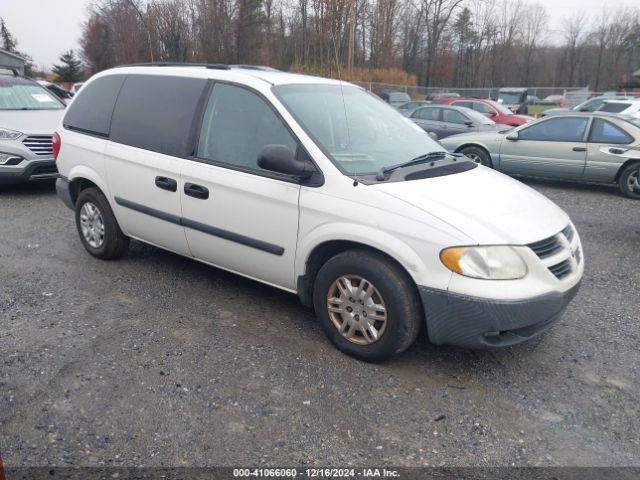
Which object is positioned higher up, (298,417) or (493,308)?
(493,308)

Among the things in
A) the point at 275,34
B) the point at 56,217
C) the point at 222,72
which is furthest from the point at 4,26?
the point at 222,72

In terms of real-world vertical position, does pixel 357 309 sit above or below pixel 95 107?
below

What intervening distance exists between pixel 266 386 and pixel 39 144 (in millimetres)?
6565

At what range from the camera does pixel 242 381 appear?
3.30 meters

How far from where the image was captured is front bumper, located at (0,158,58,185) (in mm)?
7879

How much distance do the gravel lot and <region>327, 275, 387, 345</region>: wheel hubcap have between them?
0.66ft

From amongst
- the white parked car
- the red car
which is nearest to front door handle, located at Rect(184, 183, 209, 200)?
the red car

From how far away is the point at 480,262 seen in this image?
308 cm

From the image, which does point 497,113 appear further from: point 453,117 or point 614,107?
point 453,117

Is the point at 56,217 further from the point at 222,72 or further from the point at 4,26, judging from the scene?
the point at 4,26

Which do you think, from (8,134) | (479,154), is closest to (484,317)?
(8,134)

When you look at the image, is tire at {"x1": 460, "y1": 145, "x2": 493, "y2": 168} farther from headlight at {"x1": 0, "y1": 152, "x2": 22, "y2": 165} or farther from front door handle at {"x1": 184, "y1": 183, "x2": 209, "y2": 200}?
headlight at {"x1": 0, "y1": 152, "x2": 22, "y2": 165}

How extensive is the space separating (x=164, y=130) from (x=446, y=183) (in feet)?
7.52

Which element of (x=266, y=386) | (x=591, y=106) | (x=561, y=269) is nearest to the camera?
(x=266, y=386)
